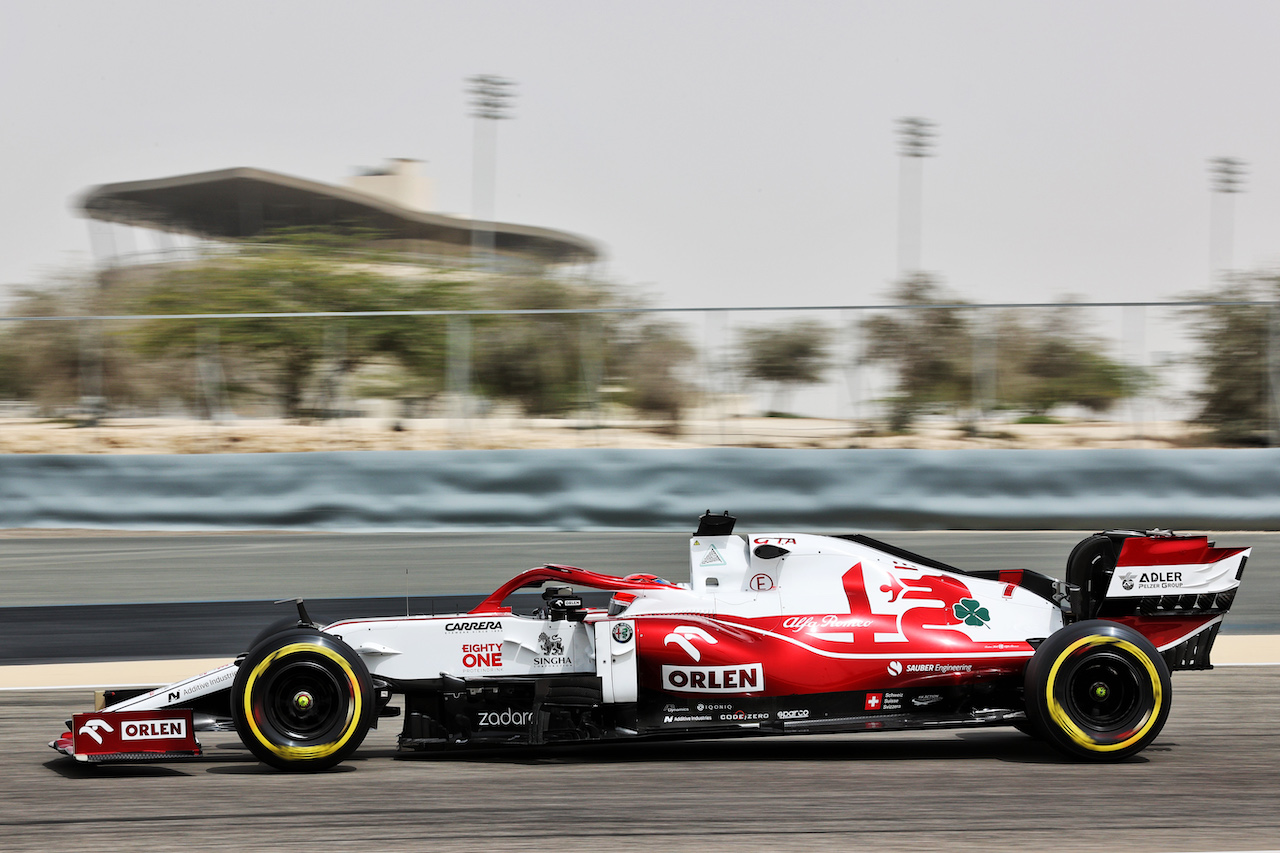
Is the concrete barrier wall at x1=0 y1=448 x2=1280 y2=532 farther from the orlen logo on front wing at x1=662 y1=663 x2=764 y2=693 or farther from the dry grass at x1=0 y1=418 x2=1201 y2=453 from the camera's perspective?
the orlen logo on front wing at x1=662 y1=663 x2=764 y2=693

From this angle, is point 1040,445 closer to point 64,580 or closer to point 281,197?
point 64,580

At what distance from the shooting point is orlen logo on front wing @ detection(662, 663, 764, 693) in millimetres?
5539

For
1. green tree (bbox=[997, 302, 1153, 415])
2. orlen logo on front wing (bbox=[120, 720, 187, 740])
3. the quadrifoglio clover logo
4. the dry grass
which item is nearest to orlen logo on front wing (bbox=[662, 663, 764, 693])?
the quadrifoglio clover logo

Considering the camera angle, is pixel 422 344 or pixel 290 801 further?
pixel 422 344

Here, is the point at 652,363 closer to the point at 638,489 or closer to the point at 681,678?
the point at 638,489

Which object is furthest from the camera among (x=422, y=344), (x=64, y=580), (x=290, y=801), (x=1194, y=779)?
(x=422, y=344)

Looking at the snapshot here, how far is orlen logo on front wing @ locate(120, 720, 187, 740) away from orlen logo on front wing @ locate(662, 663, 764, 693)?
221 centimetres

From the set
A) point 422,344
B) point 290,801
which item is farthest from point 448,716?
point 422,344

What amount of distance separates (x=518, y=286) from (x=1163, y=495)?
372 inches

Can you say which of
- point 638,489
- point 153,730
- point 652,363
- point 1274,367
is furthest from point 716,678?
point 1274,367

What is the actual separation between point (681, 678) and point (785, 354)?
6.16 meters

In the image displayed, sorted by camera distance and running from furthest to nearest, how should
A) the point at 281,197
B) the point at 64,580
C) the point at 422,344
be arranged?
the point at 281,197 < the point at 422,344 < the point at 64,580

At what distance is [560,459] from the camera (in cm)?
1098

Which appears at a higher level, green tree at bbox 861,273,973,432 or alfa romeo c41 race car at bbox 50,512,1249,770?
green tree at bbox 861,273,973,432
